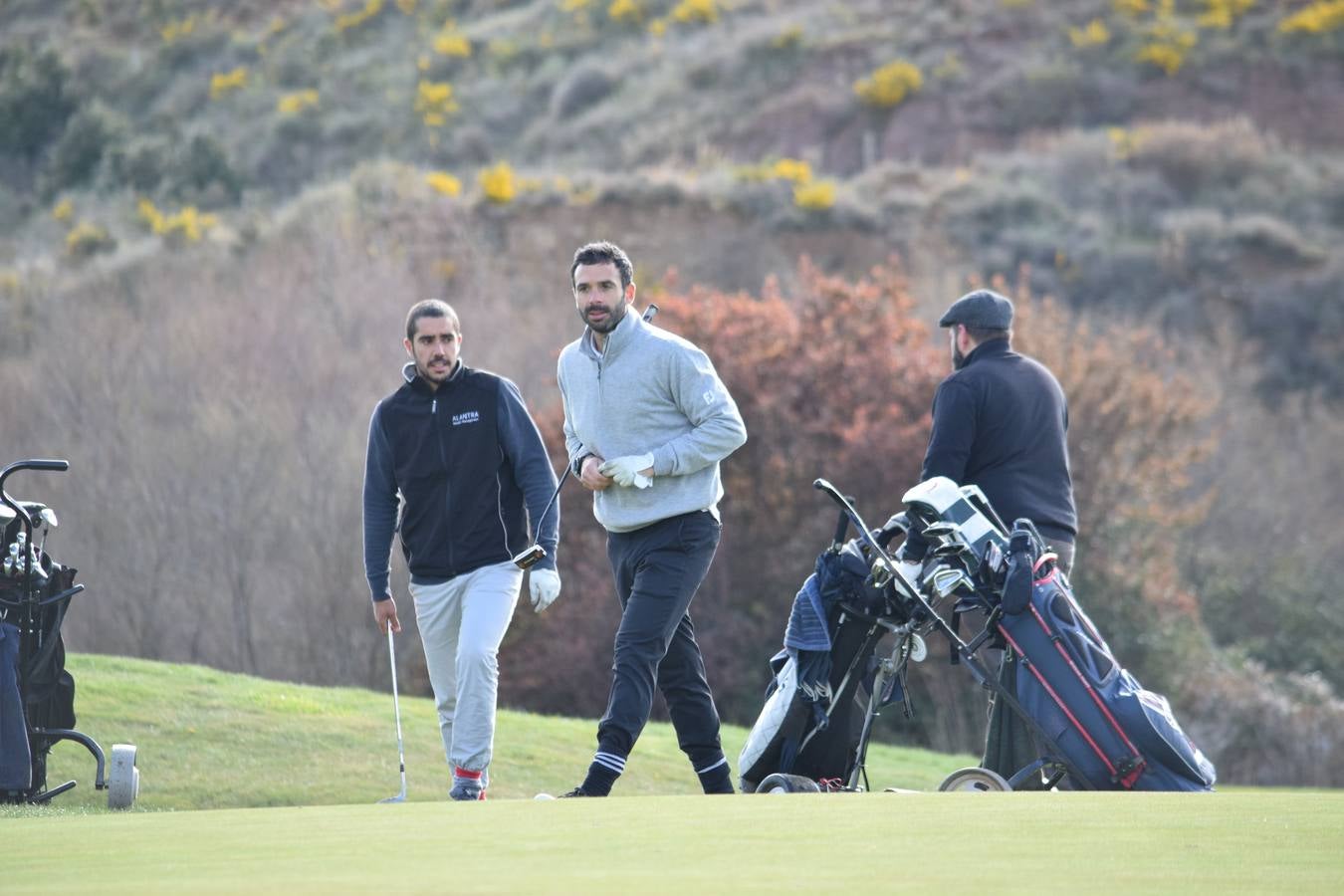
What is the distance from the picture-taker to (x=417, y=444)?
28.6 ft

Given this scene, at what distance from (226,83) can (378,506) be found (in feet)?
167

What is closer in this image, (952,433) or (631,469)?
(631,469)

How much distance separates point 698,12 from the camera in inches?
2282

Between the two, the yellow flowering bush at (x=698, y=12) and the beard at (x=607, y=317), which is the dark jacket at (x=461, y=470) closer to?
the beard at (x=607, y=317)

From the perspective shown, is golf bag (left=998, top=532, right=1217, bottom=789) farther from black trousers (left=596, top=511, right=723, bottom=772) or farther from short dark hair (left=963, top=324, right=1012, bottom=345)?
short dark hair (left=963, top=324, right=1012, bottom=345)

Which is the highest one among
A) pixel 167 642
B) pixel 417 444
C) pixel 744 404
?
pixel 417 444

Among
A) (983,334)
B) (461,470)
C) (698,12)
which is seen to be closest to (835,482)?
(983,334)

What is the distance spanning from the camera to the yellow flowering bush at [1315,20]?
52344mm

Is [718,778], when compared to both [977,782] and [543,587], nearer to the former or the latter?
[543,587]

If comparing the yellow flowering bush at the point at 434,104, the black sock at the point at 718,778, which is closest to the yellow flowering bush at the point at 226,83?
the yellow flowering bush at the point at 434,104

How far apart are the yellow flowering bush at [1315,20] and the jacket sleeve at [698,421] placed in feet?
156

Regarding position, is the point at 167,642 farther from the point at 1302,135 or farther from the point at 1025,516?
the point at 1302,135

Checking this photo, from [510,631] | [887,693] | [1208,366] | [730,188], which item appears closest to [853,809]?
[887,693]

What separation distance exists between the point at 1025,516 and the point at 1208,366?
25.4 metres
